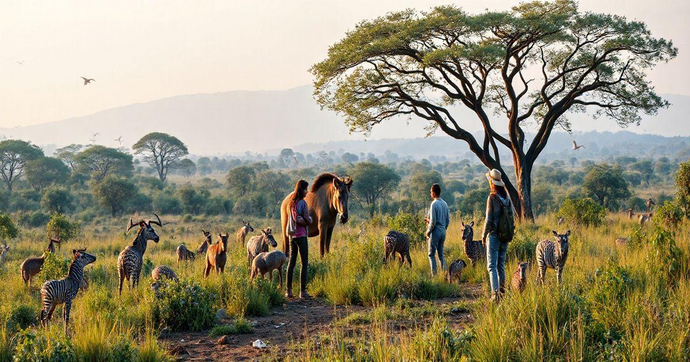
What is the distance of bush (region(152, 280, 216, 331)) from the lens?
307 inches

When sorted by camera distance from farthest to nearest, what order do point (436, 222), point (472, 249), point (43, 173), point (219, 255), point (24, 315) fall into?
point (43, 173), point (472, 249), point (219, 255), point (436, 222), point (24, 315)

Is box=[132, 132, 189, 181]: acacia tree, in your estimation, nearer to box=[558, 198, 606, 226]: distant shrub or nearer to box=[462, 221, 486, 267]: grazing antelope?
box=[558, 198, 606, 226]: distant shrub

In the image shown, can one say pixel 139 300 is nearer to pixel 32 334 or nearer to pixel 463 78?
pixel 32 334

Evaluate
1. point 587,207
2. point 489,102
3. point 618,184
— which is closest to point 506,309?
point 587,207

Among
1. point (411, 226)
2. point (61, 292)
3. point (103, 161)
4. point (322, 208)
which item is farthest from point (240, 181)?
point (61, 292)

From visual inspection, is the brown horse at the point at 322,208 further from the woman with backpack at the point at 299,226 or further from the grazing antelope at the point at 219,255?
the woman with backpack at the point at 299,226

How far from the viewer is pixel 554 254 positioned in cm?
887

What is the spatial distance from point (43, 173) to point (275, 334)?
62.2m

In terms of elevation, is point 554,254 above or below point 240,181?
below

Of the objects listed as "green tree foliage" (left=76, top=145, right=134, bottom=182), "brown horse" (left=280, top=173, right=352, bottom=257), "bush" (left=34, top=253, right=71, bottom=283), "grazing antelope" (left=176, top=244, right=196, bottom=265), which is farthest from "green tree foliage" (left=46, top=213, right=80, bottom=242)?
"green tree foliage" (left=76, top=145, right=134, bottom=182)

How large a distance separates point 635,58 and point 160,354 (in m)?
21.7

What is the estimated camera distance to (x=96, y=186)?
46.7 metres

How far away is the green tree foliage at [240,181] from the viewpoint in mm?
61219

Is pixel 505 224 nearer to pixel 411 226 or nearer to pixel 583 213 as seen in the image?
pixel 411 226
